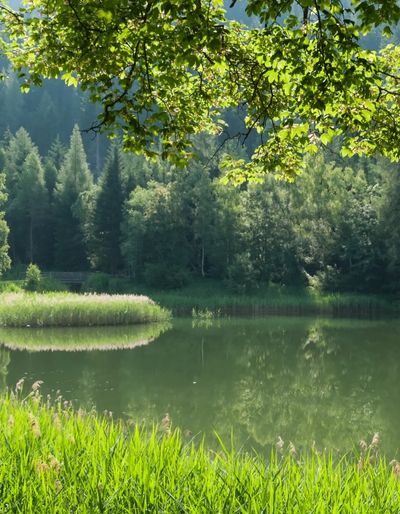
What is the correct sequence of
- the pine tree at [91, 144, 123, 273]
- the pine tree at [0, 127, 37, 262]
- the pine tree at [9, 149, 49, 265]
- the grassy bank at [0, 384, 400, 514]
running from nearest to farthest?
the grassy bank at [0, 384, 400, 514], the pine tree at [91, 144, 123, 273], the pine tree at [9, 149, 49, 265], the pine tree at [0, 127, 37, 262]

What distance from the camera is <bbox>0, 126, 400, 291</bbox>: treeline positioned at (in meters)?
40.2

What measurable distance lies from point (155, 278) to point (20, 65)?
3683cm

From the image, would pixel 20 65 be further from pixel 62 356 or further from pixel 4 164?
pixel 4 164

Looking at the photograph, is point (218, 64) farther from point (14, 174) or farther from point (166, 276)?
point (14, 174)

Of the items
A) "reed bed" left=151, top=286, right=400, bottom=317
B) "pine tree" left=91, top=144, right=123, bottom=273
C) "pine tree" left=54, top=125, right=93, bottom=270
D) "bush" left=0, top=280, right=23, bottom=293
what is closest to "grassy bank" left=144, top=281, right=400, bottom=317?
"reed bed" left=151, top=286, right=400, bottom=317

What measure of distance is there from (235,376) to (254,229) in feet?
93.0

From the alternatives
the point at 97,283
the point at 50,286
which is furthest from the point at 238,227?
the point at 50,286

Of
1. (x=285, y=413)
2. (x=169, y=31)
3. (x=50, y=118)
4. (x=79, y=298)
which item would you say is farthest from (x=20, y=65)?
(x=50, y=118)

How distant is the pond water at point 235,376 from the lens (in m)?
11.7

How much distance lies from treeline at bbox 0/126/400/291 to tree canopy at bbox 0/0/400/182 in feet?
96.6

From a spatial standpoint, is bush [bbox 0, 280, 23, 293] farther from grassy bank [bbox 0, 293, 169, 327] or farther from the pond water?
the pond water

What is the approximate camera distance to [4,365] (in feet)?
58.3

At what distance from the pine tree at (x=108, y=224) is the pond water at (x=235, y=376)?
2197cm

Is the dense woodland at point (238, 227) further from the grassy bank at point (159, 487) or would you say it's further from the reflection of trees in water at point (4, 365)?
the grassy bank at point (159, 487)
